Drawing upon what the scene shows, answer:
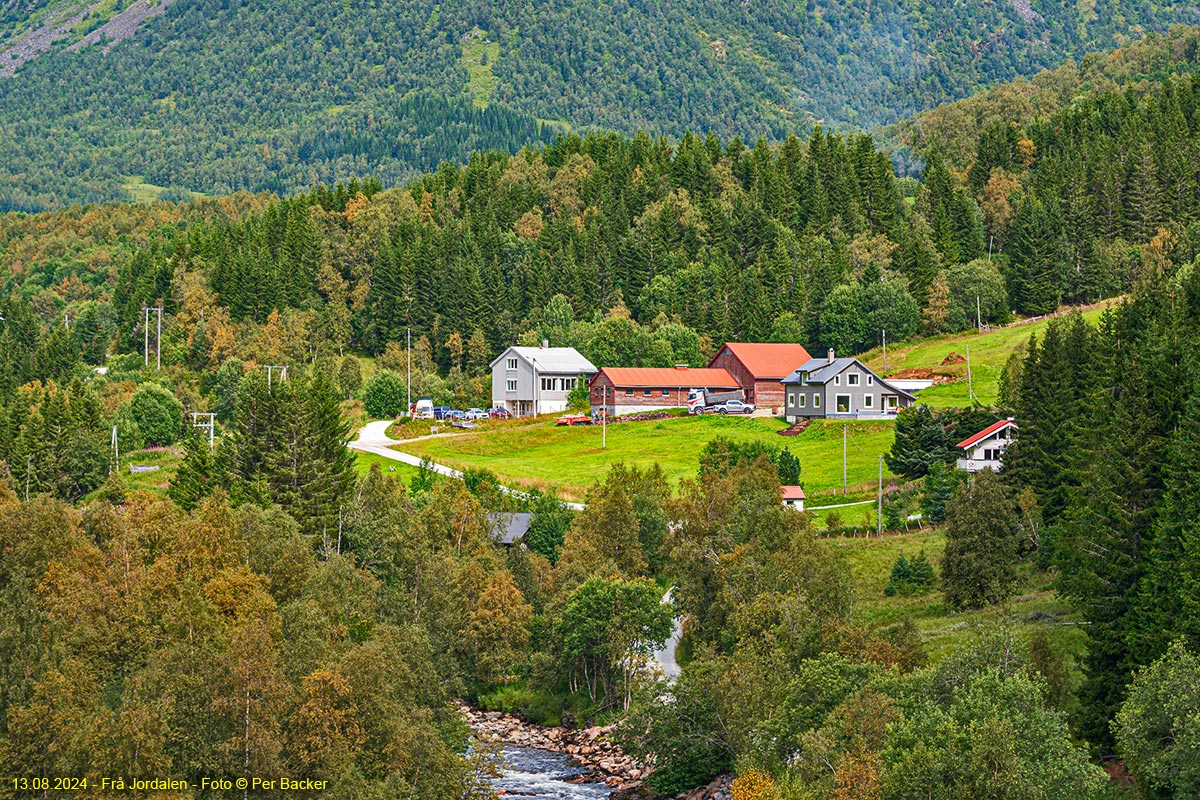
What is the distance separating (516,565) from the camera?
86000mm

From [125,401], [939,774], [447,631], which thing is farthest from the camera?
[125,401]

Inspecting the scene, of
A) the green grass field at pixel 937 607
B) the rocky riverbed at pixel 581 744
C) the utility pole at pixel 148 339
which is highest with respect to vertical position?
the utility pole at pixel 148 339

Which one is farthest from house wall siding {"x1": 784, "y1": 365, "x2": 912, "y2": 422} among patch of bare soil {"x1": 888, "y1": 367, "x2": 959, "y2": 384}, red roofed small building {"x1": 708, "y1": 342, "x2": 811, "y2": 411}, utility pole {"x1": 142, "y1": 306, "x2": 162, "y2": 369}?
utility pole {"x1": 142, "y1": 306, "x2": 162, "y2": 369}

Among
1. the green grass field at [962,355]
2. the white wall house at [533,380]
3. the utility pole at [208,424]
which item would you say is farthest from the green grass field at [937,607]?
the white wall house at [533,380]

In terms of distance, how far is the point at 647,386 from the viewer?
5527 inches

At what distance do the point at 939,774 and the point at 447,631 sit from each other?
129 feet

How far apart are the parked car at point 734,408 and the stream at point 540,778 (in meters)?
70.0

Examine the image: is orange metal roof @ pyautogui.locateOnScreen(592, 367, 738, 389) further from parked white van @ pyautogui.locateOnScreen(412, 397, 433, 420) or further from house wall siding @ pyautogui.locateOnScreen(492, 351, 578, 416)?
parked white van @ pyautogui.locateOnScreen(412, 397, 433, 420)

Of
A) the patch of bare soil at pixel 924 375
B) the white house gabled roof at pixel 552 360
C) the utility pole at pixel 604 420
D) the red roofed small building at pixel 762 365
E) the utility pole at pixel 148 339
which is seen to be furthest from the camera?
the utility pole at pixel 148 339

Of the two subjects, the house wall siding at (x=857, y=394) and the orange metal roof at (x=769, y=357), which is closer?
the house wall siding at (x=857, y=394)

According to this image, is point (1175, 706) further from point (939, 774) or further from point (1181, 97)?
point (1181, 97)

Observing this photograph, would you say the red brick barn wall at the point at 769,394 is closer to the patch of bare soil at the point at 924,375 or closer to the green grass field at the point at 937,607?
the patch of bare soil at the point at 924,375

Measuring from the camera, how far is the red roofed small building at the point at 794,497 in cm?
9896

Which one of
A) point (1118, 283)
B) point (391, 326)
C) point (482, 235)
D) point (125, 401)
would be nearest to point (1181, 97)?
point (1118, 283)
